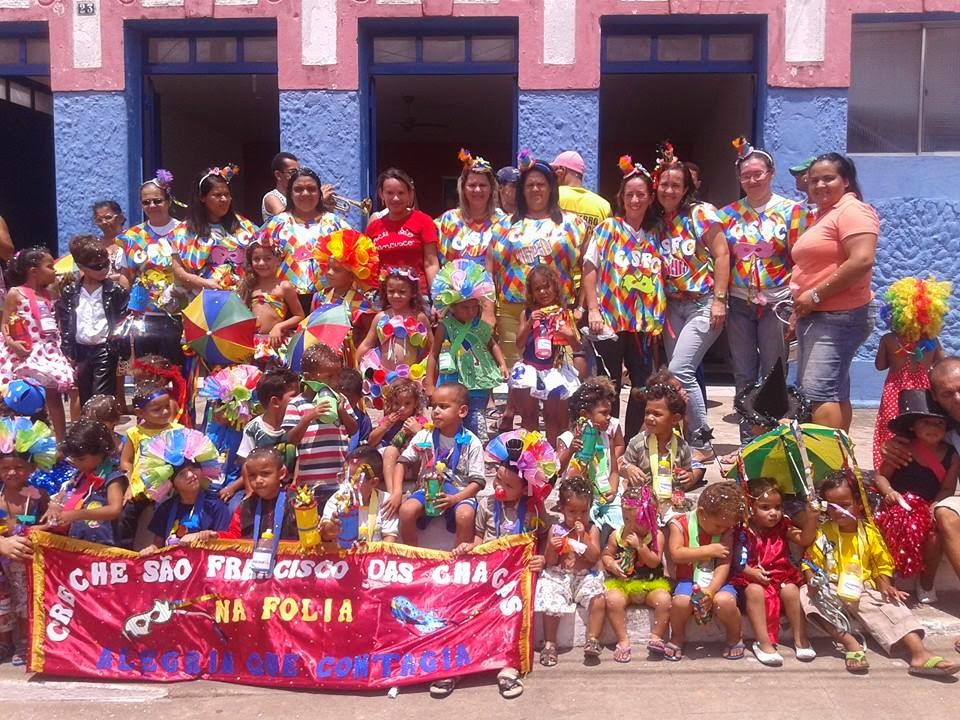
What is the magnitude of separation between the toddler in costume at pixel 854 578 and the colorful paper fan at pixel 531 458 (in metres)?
1.19

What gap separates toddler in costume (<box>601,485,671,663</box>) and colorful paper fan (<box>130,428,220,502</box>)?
→ 187cm

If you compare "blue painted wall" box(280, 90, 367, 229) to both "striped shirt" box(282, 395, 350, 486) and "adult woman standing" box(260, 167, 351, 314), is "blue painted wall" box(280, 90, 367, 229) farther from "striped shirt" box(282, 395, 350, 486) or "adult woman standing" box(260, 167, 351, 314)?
"striped shirt" box(282, 395, 350, 486)

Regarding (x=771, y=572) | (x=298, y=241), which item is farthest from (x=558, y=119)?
(x=771, y=572)

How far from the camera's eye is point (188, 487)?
418 cm

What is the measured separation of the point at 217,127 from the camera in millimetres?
15180

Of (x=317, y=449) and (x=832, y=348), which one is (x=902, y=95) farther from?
(x=317, y=449)

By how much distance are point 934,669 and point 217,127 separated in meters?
14.0

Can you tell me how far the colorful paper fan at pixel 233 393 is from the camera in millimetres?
4680

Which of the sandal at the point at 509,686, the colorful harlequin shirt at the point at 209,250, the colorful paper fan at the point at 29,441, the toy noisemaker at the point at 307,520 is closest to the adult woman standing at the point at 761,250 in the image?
the sandal at the point at 509,686

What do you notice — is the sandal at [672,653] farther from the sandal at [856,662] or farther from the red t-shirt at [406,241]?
the red t-shirt at [406,241]

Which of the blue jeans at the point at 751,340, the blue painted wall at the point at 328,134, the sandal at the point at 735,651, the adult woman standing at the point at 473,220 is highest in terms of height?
the blue painted wall at the point at 328,134

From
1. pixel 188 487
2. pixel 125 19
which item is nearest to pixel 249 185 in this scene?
pixel 125 19

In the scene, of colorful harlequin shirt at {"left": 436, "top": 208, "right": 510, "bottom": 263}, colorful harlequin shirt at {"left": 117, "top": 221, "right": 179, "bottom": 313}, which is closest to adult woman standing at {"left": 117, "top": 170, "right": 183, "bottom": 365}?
colorful harlequin shirt at {"left": 117, "top": 221, "right": 179, "bottom": 313}

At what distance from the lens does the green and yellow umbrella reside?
4.14 metres
